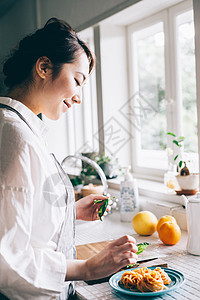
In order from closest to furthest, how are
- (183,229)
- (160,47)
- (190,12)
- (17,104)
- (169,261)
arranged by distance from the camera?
→ (17,104) → (169,261) → (183,229) → (190,12) → (160,47)

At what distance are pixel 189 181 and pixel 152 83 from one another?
36.2 inches

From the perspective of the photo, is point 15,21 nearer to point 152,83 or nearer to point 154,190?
point 152,83

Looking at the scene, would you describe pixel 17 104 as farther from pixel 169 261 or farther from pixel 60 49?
pixel 169 261

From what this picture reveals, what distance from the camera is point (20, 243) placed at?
0.82 meters

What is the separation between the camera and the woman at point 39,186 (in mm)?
822

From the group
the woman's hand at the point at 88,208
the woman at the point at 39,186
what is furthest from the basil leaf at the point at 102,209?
the woman at the point at 39,186

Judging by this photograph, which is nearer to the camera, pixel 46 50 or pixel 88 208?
pixel 46 50

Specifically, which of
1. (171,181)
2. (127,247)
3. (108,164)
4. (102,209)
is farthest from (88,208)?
(108,164)

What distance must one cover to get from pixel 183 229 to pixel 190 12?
1161 millimetres

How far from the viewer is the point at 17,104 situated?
102 centimetres

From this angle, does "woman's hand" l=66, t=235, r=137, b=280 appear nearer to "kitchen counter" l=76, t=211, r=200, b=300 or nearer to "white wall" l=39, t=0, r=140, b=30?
"kitchen counter" l=76, t=211, r=200, b=300

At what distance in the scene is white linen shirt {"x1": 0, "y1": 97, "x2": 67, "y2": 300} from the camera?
0.81m

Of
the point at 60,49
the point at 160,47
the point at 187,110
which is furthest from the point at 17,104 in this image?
the point at 160,47

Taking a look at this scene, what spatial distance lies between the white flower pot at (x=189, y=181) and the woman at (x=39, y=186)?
0.79 metres
